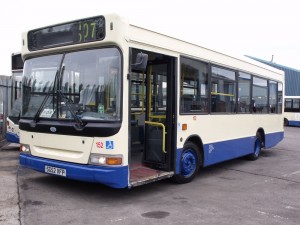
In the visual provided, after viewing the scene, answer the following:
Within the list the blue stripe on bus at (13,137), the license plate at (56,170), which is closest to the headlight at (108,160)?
the license plate at (56,170)

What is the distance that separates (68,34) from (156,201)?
127 inches

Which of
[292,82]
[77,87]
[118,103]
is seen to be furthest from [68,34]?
[292,82]

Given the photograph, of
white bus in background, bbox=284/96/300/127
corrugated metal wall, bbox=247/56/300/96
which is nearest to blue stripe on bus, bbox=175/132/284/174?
white bus in background, bbox=284/96/300/127

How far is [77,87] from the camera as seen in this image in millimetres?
5938

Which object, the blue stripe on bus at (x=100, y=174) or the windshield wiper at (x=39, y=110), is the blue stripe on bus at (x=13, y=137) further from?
the blue stripe on bus at (x=100, y=174)

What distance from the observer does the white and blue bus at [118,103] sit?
18.7ft

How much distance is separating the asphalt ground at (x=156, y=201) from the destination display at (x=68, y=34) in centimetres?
266

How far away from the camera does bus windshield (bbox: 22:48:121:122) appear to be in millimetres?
5695

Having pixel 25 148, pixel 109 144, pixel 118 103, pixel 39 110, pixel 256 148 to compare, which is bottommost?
pixel 256 148

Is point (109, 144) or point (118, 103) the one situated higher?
point (118, 103)

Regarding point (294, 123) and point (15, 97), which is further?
point (294, 123)

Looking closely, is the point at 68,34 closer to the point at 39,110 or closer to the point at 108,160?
the point at 39,110

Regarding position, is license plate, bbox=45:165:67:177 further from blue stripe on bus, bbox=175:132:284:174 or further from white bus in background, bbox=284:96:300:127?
white bus in background, bbox=284:96:300:127

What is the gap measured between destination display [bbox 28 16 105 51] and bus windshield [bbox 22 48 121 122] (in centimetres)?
21
